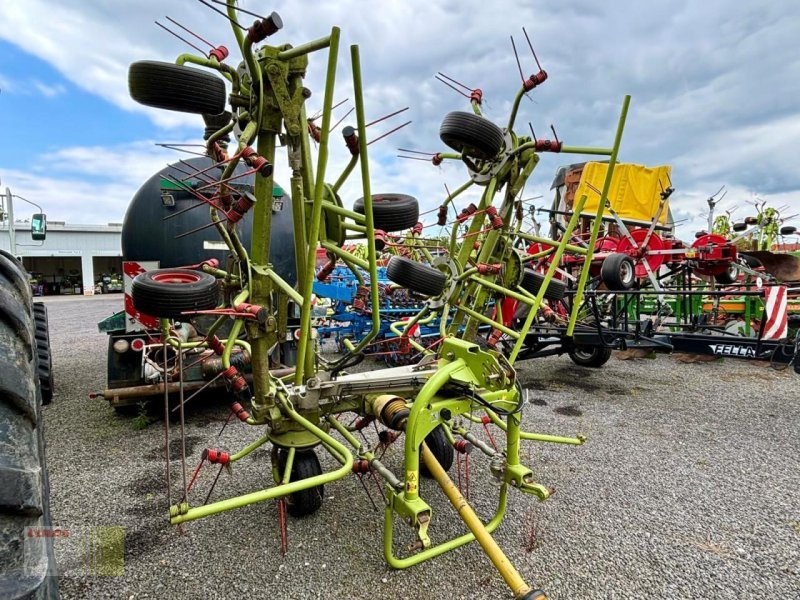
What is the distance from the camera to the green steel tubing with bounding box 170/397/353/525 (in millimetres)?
1722

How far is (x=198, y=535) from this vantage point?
98.3 inches

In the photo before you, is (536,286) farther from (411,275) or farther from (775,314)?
(775,314)

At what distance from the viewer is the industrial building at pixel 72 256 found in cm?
3109

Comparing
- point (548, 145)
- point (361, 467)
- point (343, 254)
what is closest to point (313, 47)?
point (343, 254)

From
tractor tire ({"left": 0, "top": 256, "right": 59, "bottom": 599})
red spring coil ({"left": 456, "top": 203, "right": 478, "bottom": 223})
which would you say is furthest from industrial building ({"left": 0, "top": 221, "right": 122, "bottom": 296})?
tractor tire ({"left": 0, "top": 256, "right": 59, "bottom": 599})

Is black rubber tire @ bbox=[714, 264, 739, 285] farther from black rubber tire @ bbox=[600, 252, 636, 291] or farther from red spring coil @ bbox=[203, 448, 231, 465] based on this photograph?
red spring coil @ bbox=[203, 448, 231, 465]

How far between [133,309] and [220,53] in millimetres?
2862

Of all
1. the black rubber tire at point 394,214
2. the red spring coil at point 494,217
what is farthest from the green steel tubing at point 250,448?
the red spring coil at point 494,217

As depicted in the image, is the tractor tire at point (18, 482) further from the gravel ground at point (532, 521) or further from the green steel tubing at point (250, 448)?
the green steel tubing at point (250, 448)

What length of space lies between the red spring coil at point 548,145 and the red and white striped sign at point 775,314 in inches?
115

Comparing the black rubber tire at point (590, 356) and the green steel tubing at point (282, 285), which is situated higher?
the green steel tubing at point (282, 285)

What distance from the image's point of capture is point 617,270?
4348 mm

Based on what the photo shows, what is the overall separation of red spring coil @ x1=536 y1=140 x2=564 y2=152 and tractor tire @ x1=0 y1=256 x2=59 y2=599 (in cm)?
266

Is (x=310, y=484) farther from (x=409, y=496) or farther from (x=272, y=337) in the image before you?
(x=272, y=337)
